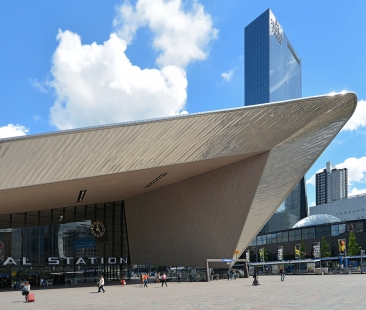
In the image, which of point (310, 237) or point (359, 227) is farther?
point (310, 237)

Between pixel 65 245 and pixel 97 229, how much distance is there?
428 cm

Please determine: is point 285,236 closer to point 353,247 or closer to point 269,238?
point 269,238

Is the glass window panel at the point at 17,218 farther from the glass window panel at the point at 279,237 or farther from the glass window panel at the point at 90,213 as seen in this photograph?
the glass window panel at the point at 279,237

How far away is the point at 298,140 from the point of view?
31.0m

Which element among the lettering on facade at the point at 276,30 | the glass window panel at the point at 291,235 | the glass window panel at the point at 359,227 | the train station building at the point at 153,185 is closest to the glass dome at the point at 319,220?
the glass window panel at the point at 291,235

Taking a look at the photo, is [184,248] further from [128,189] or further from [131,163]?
[131,163]

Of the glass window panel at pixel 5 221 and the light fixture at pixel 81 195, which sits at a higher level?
the light fixture at pixel 81 195

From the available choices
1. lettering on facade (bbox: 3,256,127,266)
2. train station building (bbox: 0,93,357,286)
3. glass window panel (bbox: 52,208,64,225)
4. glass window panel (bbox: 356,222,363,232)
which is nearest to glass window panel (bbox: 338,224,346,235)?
glass window panel (bbox: 356,222,363,232)

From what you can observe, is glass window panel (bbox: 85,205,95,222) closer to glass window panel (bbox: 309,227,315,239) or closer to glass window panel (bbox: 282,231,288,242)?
glass window panel (bbox: 309,227,315,239)

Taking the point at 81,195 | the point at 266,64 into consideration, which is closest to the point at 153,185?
the point at 81,195

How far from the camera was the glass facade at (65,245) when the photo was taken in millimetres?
35969

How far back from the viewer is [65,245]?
127ft

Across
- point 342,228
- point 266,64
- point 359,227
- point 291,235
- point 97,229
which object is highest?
point 266,64

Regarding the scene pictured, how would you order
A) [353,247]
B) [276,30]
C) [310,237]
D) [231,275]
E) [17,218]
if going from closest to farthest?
[17,218] < [231,275] < [353,247] < [310,237] < [276,30]
